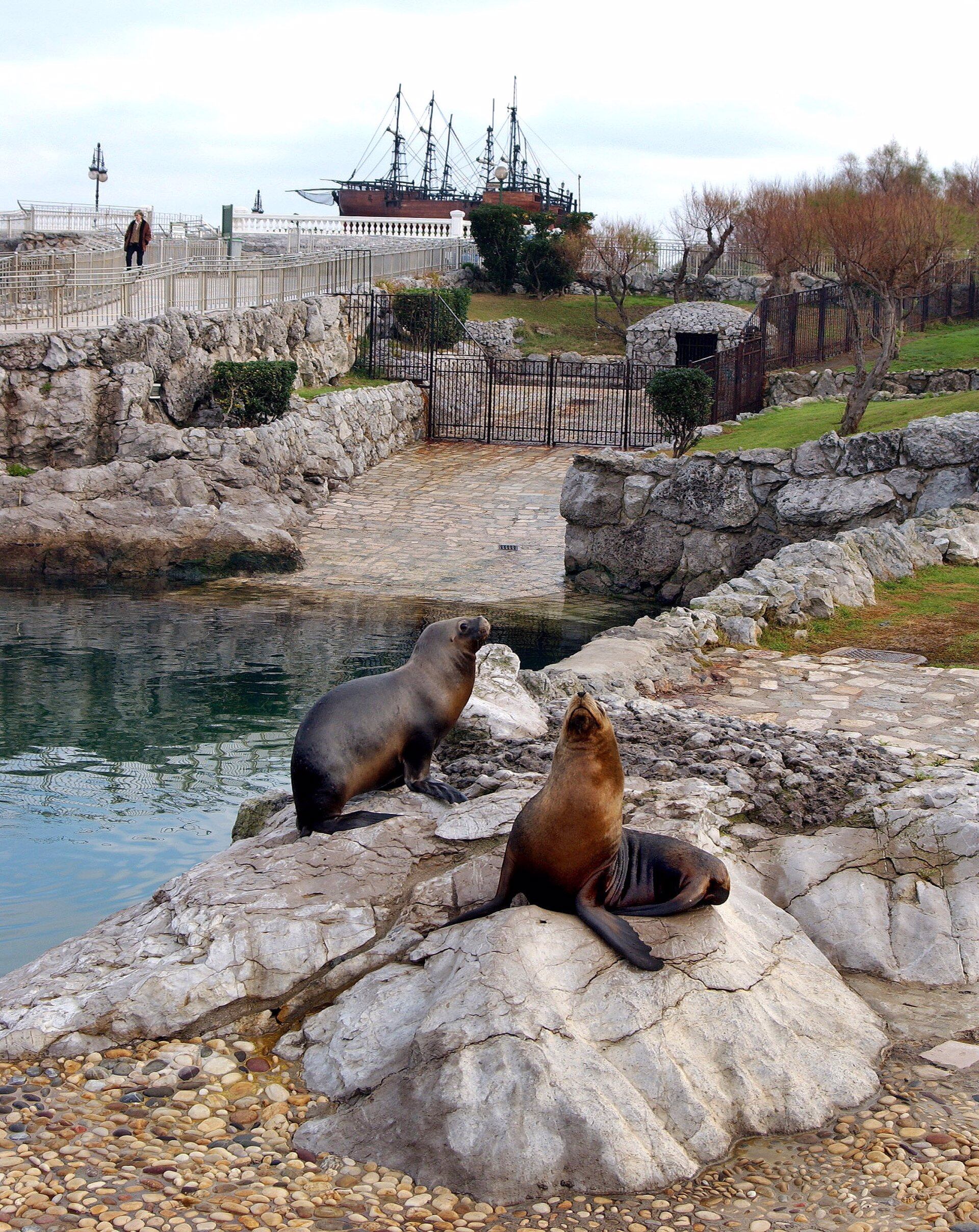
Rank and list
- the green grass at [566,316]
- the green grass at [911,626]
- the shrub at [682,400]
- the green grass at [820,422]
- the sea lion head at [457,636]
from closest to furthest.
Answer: the sea lion head at [457,636] < the green grass at [911,626] < the green grass at [820,422] < the shrub at [682,400] < the green grass at [566,316]

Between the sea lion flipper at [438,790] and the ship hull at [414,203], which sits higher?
the ship hull at [414,203]

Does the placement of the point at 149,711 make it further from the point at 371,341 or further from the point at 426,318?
the point at 426,318

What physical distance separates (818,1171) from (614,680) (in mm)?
5153

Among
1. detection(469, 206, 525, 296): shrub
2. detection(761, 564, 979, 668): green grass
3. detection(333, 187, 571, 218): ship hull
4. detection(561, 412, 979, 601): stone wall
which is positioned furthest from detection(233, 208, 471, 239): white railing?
detection(761, 564, 979, 668): green grass

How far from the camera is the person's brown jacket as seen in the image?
25266mm

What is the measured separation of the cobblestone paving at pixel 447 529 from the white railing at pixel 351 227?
59.4ft

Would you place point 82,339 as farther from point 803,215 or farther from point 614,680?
point 803,215

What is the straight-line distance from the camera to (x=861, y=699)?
8.69 metres

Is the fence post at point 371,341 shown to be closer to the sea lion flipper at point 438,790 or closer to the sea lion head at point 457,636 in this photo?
the sea lion head at point 457,636

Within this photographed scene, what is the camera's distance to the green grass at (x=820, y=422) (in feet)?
58.5

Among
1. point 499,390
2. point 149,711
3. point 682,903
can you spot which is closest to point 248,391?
point 499,390

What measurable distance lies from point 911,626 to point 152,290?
57.8 feet

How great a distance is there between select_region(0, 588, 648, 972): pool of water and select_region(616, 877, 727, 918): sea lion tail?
142 inches

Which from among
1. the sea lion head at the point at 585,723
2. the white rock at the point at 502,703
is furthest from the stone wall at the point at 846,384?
the sea lion head at the point at 585,723
